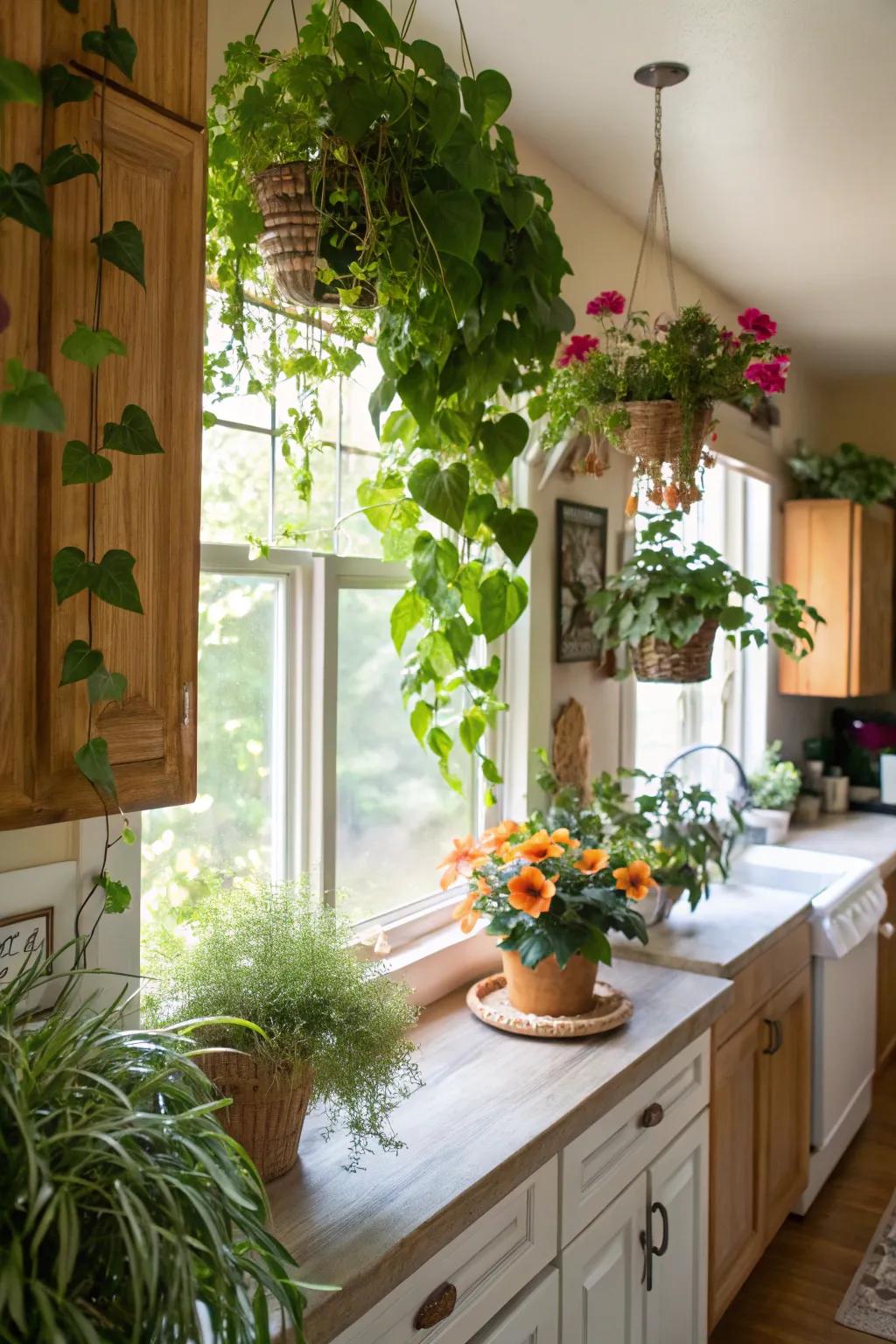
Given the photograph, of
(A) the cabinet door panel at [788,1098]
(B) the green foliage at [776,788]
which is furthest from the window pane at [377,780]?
(B) the green foliage at [776,788]

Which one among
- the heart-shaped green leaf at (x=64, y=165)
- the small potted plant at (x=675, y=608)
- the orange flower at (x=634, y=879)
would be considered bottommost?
the orange flower at (x=634, y=879)

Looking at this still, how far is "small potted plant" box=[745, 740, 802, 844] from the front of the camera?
12.7 feet

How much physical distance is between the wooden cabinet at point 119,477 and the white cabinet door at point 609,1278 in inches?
41.8

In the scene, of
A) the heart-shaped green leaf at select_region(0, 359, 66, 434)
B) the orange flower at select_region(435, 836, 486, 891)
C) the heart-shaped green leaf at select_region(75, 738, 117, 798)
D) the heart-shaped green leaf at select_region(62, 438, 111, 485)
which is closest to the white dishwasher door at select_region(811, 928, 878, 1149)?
the orange flower at select_region(435, 836, 486, 891)

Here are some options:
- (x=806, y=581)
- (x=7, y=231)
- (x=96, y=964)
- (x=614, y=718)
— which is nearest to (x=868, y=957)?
(x=614, y=718)

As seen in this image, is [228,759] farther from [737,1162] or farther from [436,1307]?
[737,1162]

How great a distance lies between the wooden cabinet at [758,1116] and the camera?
2371 mm

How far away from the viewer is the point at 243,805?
6.33ft

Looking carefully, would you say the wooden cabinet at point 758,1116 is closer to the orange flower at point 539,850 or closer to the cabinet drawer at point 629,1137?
A: the cabinet drawer at point 629,1137

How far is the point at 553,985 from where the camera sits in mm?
2051

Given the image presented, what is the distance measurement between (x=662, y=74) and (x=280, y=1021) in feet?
6.20

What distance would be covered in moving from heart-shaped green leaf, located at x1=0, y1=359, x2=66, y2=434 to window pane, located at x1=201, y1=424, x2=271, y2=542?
836 mm

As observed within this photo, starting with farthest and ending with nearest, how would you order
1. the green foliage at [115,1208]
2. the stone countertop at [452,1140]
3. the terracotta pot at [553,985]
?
the terracotta pot at [553,985] → the stone countertop at [452,1140] → the green foliage at [115,1208]

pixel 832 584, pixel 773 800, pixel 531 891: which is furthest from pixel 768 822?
pixel 531 891
